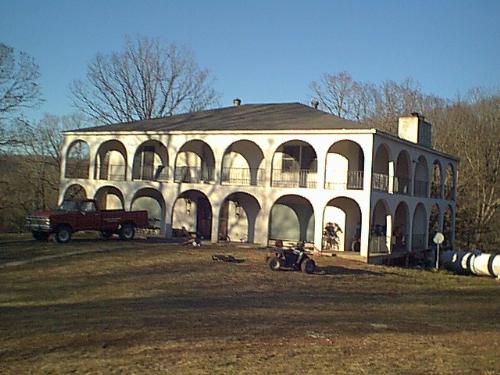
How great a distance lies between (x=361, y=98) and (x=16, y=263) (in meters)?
45.5

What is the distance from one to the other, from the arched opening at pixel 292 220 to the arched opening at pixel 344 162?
6.11 ft

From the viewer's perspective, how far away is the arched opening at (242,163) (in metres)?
29.8

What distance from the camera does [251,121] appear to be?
30.3m

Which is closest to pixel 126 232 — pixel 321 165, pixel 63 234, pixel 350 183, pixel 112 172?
pixel 63 234

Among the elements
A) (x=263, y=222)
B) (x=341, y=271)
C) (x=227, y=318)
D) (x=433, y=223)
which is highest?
(x=433, y=223)

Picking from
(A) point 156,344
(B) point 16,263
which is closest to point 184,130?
(B) point 16,263

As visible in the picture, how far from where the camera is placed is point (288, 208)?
30.0 meters

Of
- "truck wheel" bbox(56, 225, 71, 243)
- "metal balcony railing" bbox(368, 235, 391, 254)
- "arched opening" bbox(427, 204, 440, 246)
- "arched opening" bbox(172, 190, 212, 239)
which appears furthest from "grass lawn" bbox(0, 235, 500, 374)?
"arched opening" bbox(427, 204, 440, 246)

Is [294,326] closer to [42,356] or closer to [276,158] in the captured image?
[42,356]

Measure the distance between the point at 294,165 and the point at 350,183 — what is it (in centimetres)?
294

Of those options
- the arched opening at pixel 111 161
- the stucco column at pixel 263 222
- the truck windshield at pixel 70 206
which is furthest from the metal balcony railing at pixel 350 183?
the arched opening at pixel 111 161

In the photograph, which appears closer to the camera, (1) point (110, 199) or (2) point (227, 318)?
(2) point (227, 318)

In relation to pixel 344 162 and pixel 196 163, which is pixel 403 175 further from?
pixel 196 163

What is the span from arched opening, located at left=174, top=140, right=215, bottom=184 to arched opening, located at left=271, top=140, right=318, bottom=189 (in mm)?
3739
